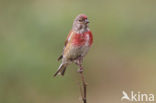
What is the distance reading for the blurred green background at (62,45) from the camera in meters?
11.1

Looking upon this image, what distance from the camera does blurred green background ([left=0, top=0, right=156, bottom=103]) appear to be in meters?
11.1

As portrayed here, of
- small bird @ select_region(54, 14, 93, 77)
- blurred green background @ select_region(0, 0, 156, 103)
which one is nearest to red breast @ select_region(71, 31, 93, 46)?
small bird @ select_region(54, 14, 93, 77)

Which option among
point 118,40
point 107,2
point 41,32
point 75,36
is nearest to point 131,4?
point 107,2

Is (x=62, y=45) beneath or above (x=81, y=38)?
beneath

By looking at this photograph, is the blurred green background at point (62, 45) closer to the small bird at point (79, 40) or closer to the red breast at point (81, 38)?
the small bird at point (79, 40)

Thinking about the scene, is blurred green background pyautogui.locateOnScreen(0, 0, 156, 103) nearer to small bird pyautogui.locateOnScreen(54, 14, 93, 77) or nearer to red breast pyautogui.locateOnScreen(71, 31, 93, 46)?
small bird pyautogui.locateOnScreen(54, 14, 93, 77)

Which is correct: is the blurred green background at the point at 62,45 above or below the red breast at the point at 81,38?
below

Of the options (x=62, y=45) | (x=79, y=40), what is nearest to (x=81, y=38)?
(x=79, y=40)

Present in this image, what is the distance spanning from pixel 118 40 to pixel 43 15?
1.74 meters

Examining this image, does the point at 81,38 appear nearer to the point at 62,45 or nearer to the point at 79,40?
the point at 79,40

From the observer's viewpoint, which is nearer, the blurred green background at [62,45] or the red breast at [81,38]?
the red breast at [81,38]

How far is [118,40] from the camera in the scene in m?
13.6

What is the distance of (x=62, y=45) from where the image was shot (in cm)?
1171

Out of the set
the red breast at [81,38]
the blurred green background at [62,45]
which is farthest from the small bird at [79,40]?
the blurred green background at [62,45]
